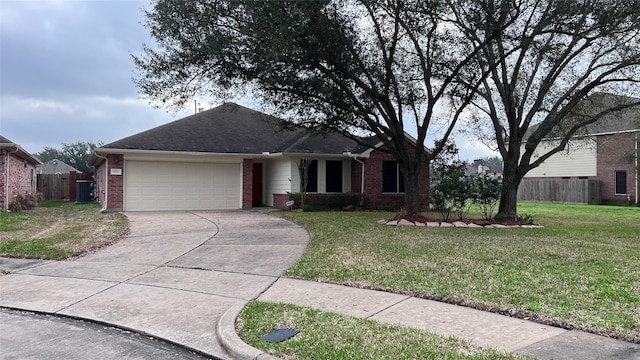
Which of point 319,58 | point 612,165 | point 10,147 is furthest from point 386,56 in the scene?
point 612,165

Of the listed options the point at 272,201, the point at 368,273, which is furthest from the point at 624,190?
the point at 368,273

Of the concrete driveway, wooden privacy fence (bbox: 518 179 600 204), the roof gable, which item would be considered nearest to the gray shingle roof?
the roof gable

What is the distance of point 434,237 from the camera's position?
37.0 feet

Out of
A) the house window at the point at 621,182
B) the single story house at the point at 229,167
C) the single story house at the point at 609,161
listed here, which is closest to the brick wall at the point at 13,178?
the single story house at the point at 229,167

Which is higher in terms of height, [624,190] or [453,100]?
[453,100]

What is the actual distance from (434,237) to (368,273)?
4.48 meters

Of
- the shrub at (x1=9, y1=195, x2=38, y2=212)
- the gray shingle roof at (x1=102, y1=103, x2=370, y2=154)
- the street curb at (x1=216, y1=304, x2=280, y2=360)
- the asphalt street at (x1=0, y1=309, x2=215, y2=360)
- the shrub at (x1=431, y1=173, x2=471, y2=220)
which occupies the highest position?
the gray shingle roof at (x1=102, y1=103, x2=370, y2=154)

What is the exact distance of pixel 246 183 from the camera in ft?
67.5

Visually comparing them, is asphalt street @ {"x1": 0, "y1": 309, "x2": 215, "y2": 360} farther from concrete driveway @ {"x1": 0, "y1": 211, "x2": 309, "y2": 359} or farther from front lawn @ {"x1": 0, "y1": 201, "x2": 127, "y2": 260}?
front lawn @ {"x1": 0, "y1": 201, "x2": 127, "y2": 260}

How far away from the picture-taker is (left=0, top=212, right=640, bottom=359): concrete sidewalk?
14.7 ft

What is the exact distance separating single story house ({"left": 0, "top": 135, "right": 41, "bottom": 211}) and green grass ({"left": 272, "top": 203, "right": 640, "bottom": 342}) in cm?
1437

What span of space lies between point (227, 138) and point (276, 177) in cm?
285

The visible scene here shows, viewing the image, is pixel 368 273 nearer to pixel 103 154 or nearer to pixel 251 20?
pixel 251 20

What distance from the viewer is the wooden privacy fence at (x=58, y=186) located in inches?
1193
